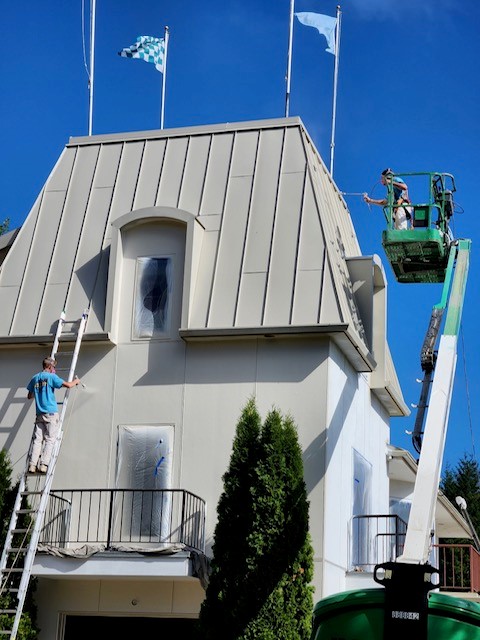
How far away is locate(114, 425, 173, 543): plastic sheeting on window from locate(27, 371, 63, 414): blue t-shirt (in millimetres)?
1849

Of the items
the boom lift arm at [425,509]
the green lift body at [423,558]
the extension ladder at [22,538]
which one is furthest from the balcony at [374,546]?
the extension ladder at [22,538]

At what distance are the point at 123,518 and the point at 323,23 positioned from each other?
40.1 ft

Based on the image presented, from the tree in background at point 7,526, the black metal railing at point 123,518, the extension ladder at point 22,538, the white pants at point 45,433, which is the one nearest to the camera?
the extension ladder at point 22,538

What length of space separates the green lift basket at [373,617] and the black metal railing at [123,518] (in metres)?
9.39

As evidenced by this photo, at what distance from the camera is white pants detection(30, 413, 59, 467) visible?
1906cm

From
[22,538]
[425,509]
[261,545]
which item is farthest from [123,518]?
[425,509]

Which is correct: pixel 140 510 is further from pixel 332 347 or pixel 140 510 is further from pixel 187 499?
pixel 332 347

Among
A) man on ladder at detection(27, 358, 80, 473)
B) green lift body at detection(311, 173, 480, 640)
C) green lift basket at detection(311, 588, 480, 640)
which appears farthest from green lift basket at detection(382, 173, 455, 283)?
green lift basket at detection(311, 588, 480, 640)

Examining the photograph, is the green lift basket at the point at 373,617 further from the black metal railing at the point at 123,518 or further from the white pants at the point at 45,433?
the white pants at the point at 45,433

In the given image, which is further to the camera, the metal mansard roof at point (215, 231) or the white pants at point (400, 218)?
the white pants at point (400, 218)

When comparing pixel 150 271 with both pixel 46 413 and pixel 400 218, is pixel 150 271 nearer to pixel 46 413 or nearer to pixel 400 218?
pixel 46 413

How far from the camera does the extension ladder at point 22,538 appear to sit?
57.4 feet

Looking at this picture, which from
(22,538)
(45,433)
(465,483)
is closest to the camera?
(22,538)

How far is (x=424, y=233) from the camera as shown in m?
21.9
